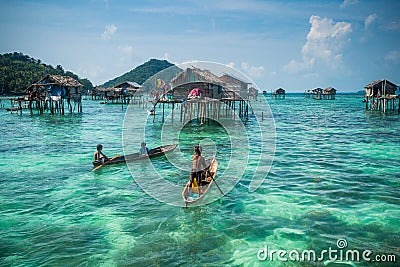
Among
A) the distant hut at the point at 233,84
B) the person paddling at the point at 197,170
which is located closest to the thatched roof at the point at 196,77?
the distant hut at the point at 233,84

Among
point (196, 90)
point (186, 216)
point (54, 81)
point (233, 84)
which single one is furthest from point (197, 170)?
point (54, 81)

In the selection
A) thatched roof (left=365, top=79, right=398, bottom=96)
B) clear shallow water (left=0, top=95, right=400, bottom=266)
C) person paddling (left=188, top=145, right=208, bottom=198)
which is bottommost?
clear shallow water (left=0, top=95, right=400, bottom=266)

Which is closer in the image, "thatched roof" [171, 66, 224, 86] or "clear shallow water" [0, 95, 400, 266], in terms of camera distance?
"clear shallow water" [0, 95, 400, 266]

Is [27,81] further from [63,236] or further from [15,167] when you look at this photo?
[63,236]

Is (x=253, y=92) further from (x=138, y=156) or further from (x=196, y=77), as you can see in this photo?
(x=138, y=156)

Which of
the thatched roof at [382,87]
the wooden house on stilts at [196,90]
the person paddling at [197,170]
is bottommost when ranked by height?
the person paddling at [197,170]

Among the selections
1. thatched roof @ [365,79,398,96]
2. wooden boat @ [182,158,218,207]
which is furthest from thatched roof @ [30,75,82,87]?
thatched roof @ [365,79,398,96]

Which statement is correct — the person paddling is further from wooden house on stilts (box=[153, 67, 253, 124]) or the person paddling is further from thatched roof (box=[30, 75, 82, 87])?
thatched roof (box=[30, 75, 82, 87])

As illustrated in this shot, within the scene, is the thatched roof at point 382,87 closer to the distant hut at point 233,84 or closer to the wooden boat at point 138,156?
the distant hut at point 233,84

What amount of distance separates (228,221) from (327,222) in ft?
9.37

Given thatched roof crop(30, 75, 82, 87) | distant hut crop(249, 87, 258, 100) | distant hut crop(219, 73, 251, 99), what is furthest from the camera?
distant hut crop(249, 87, 258, 100)

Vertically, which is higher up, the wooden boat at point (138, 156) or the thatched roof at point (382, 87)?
the thatched roof at point (382, 87)

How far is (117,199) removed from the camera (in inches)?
436

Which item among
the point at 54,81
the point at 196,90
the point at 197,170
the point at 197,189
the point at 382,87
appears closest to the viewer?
the point at 197,170
